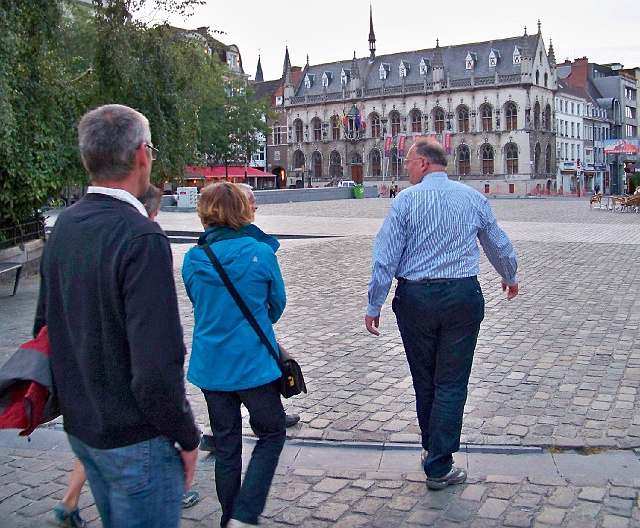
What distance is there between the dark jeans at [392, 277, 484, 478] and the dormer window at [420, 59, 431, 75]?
86.9 metres

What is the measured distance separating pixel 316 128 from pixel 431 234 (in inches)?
3688

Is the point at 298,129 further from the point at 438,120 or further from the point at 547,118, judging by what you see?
the point at 547,118

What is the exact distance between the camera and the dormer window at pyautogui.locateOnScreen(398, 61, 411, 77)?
8950 cm

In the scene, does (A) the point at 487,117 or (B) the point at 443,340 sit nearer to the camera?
(B) the point at 443,340

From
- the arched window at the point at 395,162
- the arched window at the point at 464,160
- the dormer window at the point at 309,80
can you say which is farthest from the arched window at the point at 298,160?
the arched window at the point at 464,160

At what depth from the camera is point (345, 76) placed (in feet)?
309

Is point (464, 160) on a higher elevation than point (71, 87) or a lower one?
higher

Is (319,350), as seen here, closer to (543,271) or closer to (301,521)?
(301,521)

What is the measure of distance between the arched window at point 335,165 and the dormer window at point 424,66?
13739 millimetres

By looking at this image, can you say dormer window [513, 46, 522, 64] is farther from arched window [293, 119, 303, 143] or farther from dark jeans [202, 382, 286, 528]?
dark jeans [202, 382, 286, 528]

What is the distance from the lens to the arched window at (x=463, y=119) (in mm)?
85125

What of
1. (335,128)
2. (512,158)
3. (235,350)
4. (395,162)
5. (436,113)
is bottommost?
(235,350)

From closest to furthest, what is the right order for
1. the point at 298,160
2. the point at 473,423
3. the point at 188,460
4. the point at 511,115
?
the point at 188,460
the point at 473,423
the point at 511,115
the point at 298,160

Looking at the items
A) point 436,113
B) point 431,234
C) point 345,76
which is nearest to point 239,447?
point 431,234
